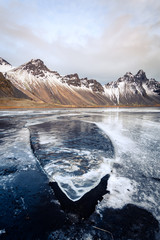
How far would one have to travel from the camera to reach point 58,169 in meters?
5.02

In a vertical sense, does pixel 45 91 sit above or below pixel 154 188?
above

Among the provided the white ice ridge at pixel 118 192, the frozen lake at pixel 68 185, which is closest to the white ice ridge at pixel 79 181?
the frozen lake at pixel 68 185

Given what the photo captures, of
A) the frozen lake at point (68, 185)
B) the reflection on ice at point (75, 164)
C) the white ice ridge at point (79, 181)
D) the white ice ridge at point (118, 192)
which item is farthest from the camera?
the reflection on ice at point (75, 164)

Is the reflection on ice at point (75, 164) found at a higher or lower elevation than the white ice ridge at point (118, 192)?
lower

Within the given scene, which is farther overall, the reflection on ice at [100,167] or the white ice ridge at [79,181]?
the white ice ridge at [79,181]

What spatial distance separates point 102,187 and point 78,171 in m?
1.18

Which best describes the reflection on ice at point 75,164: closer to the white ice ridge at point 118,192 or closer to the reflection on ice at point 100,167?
the reflection on ice at point 100,167

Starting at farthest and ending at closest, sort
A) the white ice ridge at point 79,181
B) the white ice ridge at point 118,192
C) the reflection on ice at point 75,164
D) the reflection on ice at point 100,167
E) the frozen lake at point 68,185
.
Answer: the reflection on ice at point 75,164 → the white ice ridge at point 79,181 → the reflection on ice at point 100,167 → the white ice ridge at point 118,192 → the frozen lake at point 68,185

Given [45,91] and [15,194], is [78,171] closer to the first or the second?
[15,194]

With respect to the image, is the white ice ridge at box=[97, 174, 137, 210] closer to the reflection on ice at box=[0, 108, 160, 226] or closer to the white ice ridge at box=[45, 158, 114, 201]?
the reflection on ice at box=[0, 108, 160, 226]

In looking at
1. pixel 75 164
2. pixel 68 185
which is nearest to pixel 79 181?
pixel 68 185

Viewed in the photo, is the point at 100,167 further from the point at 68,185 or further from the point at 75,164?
the point at 68,185

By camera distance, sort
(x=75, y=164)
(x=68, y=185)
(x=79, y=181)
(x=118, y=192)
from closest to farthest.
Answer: (x=118, y=192) < (x=68, y=185) < (x=79, y=181) < (x=75, y=164)

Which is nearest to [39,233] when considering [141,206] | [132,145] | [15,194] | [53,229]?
[53,229]
